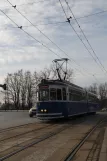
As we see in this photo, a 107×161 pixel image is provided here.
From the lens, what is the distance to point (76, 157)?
10008 mm

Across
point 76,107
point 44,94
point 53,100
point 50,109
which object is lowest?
point 50,109

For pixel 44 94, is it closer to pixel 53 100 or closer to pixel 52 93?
pixel 52 93

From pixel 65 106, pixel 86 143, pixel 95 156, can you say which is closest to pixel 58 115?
pixel 65 106

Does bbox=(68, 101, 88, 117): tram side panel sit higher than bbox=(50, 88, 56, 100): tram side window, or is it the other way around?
bbox=(50, 88, 56, 100): tram side window

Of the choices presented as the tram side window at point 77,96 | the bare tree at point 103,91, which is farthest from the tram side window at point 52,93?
the bare tree at point 103,91

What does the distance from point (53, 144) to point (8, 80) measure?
285 ft

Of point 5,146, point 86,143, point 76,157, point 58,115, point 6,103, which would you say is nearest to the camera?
point 76,157

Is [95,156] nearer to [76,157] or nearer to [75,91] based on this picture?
[76,157]

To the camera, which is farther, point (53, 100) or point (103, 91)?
point (103, 91)

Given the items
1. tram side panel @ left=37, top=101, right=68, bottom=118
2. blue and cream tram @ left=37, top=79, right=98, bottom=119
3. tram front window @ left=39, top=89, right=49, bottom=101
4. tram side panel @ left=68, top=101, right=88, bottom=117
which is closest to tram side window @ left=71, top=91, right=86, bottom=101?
tram side panel @ left=68, top=101, right=88, bottom=117

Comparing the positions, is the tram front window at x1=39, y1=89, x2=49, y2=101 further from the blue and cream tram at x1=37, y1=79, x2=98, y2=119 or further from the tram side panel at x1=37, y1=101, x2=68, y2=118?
the tram side panel at x1=37, y1=101, x2=68, y2=118

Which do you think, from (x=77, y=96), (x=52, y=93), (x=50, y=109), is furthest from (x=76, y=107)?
(x=50, y=109)

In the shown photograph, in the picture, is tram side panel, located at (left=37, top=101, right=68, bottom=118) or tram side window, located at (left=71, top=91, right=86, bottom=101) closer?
tram side panel, located at (left=37, top=101, right=68, bottom=118)

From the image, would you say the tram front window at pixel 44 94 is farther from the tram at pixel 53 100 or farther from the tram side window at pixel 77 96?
the tram side window at pixel 77 96
